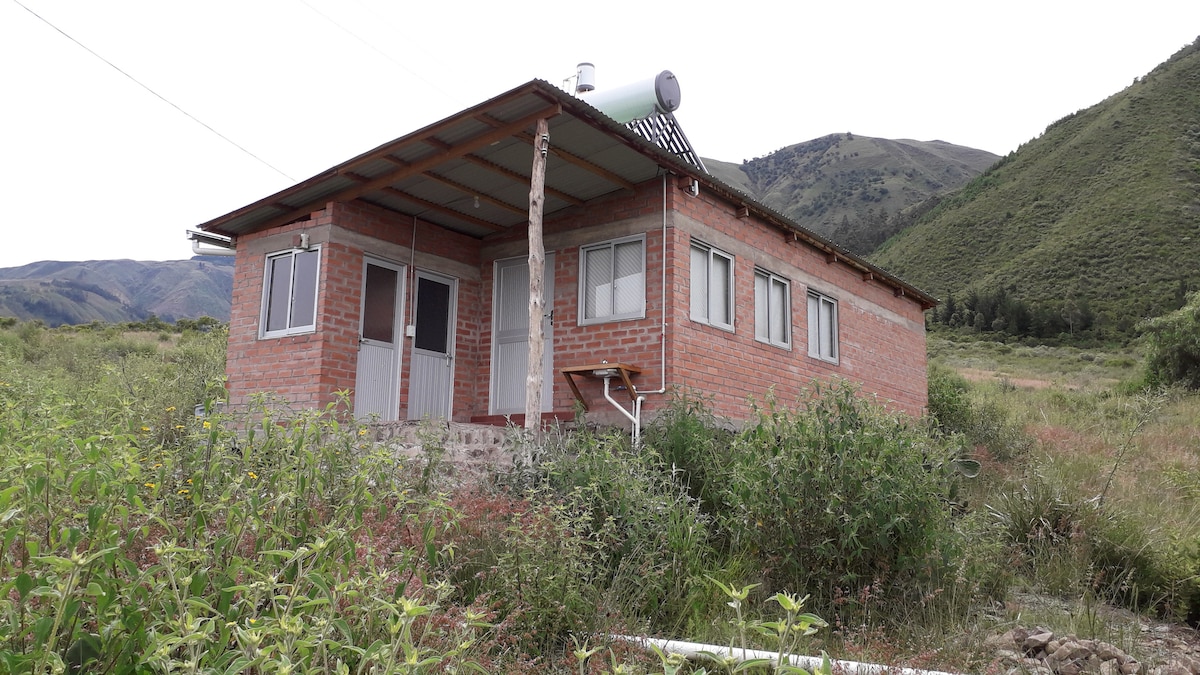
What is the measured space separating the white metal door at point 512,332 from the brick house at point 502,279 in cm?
3

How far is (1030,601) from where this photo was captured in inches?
250

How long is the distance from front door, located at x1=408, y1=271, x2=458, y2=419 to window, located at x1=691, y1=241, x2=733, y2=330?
337 centimetres

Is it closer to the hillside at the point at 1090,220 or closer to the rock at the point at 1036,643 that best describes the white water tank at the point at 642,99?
the rock at the point at 1036,643

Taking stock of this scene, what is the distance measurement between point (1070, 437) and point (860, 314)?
374 cm

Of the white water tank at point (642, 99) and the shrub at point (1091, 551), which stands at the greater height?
the white water tank at point (642, 99)

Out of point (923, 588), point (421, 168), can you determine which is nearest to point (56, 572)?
point (923, 588)

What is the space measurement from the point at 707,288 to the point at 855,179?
77602mm

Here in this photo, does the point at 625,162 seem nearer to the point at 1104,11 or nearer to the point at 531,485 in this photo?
the point at 531,485

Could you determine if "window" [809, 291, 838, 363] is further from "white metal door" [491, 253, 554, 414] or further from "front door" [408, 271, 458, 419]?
"front door" [408, 271, 458, 419]

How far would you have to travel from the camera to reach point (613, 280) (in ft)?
34.4

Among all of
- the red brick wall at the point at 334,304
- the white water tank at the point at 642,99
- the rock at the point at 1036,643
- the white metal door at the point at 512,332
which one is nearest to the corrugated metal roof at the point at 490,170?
the red brick wall at the point at 334,304

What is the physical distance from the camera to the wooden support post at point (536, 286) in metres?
8.23

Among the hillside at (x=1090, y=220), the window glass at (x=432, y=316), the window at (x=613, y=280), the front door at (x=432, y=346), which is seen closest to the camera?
the window at (x=613, y=280)

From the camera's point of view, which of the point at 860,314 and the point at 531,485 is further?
the point at 860,314
